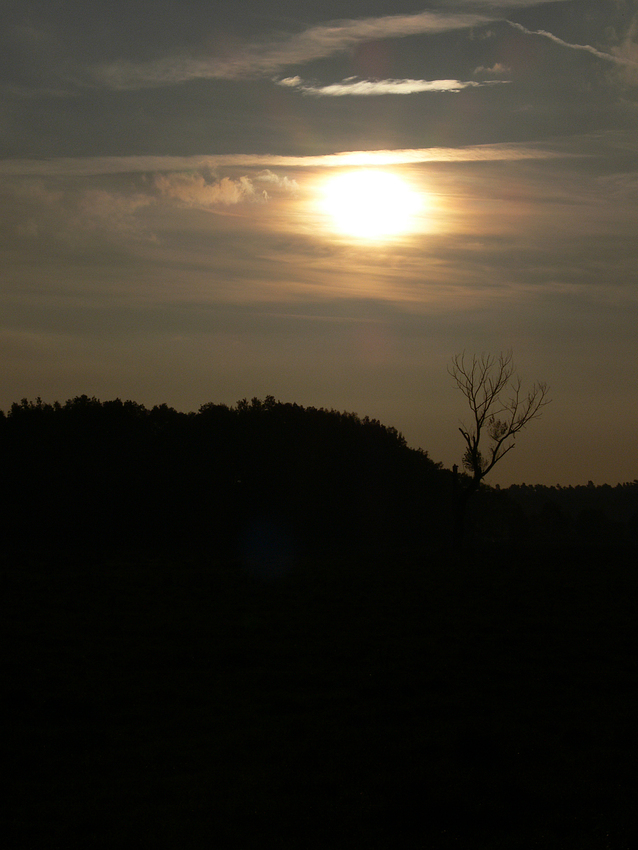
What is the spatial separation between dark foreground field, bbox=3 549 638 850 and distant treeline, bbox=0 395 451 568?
31.4 metres

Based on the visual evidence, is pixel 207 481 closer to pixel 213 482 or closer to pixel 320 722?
pixel 213 482

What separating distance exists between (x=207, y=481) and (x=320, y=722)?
60436 mm

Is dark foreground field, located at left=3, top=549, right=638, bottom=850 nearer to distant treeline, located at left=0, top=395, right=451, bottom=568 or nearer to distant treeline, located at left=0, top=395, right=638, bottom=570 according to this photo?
distant treeline, located at left=0, top=395, right=638, bottom=570

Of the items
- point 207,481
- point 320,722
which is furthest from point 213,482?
point 320,722

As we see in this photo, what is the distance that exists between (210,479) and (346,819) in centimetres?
6517

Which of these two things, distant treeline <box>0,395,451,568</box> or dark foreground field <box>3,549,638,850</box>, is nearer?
dark foreground field <box>3,549,638,850</box>

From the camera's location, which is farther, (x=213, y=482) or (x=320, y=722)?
(x=213, y=482)

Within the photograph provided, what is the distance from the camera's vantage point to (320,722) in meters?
12.6

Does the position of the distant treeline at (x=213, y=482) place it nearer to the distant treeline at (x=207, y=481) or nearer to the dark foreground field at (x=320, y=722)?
the distant treeline at (x=207, y=481)

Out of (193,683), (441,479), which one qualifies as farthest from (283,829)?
(441,479)

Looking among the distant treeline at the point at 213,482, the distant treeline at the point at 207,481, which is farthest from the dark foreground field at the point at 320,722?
the distant treeline at the point at 207,481

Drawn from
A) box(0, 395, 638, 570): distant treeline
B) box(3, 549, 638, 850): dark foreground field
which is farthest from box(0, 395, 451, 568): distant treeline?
box(3, 549, 638, 850): dark foreground field

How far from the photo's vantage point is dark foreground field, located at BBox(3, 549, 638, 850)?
8.27m

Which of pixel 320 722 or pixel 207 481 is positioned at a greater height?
pixel 207 481
